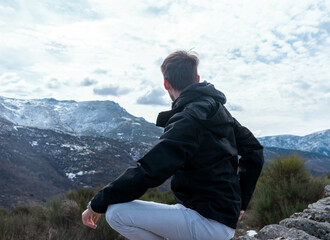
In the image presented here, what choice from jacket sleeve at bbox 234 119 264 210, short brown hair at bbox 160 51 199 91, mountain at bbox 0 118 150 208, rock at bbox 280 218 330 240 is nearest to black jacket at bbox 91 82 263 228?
short brown hair at bbox 160 51 199 91

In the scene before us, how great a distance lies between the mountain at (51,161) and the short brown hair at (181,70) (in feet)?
200

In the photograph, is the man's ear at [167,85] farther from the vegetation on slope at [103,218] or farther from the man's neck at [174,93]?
the vegetation on slope at [103,218]

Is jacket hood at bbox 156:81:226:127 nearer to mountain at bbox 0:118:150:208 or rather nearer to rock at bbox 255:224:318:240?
rock at bbox 255:224:318:240

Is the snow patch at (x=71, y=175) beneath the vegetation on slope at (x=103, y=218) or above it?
above

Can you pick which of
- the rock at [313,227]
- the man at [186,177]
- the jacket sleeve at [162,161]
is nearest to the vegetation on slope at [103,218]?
the rock at [313,227]

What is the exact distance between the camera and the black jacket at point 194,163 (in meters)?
1.57

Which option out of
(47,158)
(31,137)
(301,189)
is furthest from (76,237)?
(31,137)

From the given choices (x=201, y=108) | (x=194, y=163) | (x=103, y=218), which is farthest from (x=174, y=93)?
(x=103, y=218)

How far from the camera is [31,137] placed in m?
110

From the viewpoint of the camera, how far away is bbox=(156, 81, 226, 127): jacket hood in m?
1.79

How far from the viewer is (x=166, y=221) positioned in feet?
5.76

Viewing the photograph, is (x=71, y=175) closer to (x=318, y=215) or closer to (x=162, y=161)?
(x=318, y=215)

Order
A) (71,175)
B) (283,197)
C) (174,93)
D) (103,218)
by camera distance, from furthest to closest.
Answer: (71,175) < (283,197) < (103,218) < (174,93)

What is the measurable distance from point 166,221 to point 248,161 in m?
0.86
